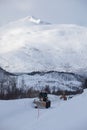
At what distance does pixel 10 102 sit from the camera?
26.9 m

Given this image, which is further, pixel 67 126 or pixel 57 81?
pixel 57 81

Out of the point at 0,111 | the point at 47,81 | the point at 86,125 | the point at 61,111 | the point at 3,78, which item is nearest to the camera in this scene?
the point at 86,125

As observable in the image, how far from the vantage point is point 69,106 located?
15.5m

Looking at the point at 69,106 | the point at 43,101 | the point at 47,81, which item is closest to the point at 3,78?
the point at 47,81

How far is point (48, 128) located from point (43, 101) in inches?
550

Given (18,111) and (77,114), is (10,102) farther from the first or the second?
(77,114)

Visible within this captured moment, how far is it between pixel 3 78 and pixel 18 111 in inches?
5838

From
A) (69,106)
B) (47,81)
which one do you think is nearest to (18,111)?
(69,106)

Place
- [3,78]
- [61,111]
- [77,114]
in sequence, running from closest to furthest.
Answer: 1. [77,114]
2. [61,111]
3. [3,78]

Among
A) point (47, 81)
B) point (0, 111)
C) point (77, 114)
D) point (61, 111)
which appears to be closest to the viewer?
point (77, 114)

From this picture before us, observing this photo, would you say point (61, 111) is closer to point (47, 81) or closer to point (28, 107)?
point (28, 107)

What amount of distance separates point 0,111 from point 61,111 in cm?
909

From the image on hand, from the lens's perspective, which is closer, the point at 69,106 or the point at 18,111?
the point at 69,106

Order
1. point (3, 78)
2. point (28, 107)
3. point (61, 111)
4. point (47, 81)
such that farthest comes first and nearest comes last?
point (47, 81)
point (3, 78)
point (28, 107)
point (61, 111)
